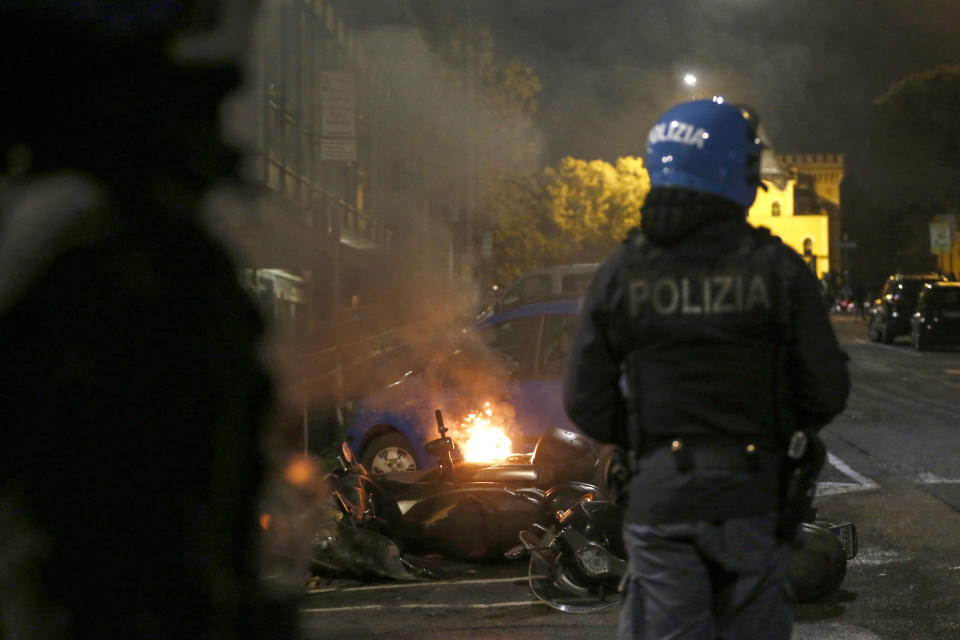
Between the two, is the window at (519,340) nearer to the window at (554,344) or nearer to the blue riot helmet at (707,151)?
the window at (554,344)

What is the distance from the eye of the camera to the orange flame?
A: 8297 millimetres

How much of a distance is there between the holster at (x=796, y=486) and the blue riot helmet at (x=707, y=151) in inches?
22.4

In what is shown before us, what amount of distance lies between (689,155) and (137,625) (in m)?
1.67

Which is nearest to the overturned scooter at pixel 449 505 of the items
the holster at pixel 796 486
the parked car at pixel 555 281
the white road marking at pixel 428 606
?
the white road marking at pixel 428 606

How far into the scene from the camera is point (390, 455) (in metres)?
9.41

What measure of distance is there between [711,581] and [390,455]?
7.05m

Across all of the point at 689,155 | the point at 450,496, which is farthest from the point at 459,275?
the point at 689,155

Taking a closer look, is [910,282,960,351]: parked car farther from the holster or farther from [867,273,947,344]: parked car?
the holster

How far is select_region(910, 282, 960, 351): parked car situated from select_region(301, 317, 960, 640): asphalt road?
54.1ft

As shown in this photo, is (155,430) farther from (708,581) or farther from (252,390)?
(708,581)

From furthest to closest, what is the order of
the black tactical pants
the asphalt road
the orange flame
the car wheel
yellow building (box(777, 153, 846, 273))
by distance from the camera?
yellow building (box(777, 153, 846, 273))
the car wheel
the orange flame
the asphalt road
the black tactical pants

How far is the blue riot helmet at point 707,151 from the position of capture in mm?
2631

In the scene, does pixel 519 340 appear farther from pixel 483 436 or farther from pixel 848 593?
pixel 848 593

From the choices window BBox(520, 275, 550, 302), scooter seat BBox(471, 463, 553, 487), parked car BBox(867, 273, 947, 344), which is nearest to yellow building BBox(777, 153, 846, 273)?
parked car BBox(867, 273, 947, 344)
